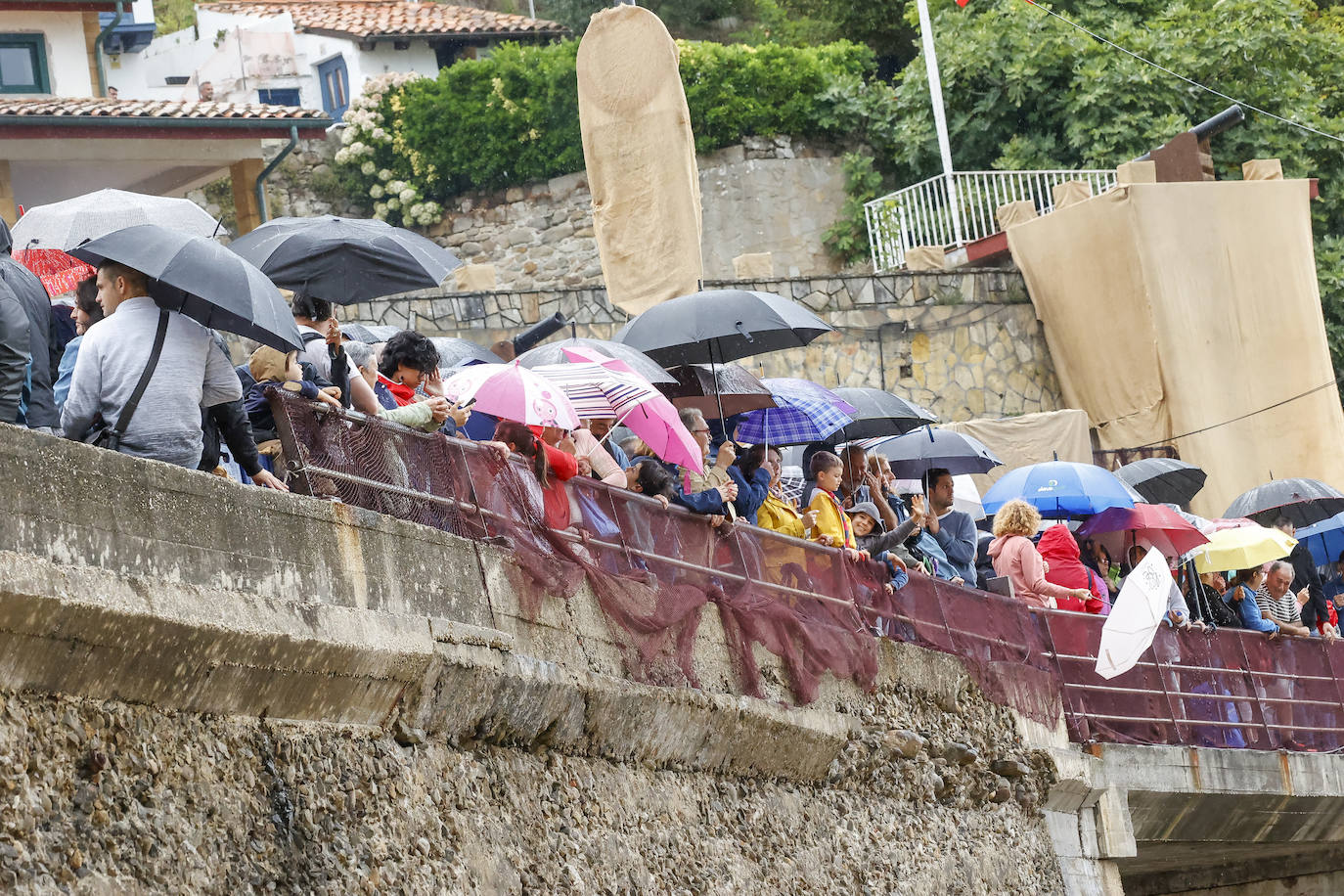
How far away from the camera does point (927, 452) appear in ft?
45.5

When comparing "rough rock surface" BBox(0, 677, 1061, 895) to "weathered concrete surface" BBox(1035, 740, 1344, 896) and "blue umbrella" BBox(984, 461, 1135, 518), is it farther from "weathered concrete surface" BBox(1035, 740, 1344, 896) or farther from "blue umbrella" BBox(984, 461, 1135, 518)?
"blue umbrella" BBox(984, 461, 1135, 518)

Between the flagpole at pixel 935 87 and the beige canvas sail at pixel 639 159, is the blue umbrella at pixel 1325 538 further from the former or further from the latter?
the flagpole at pixel 935 87

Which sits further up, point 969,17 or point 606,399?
point 969,17

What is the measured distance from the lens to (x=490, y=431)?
9672 millimetres

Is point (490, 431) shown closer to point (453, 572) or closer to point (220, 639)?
point (453, 572)

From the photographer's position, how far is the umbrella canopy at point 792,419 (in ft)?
38.7

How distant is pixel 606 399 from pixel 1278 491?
9.51 metres

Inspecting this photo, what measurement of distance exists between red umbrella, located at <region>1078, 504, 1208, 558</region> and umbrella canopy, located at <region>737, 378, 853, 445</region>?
115 inches

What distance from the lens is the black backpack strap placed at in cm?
657

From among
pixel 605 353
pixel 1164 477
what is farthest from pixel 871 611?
pixel 1164 477

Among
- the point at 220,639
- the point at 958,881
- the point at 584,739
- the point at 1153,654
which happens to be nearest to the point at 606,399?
the point at 584,739

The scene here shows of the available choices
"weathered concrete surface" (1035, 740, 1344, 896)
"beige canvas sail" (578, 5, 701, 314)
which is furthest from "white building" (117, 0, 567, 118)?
"weathered concrete surface" (1035, 740, 1344, 896)

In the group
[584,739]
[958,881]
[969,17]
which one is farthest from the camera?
[969,17]

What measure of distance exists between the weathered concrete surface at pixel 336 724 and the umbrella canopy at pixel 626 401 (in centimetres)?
91
